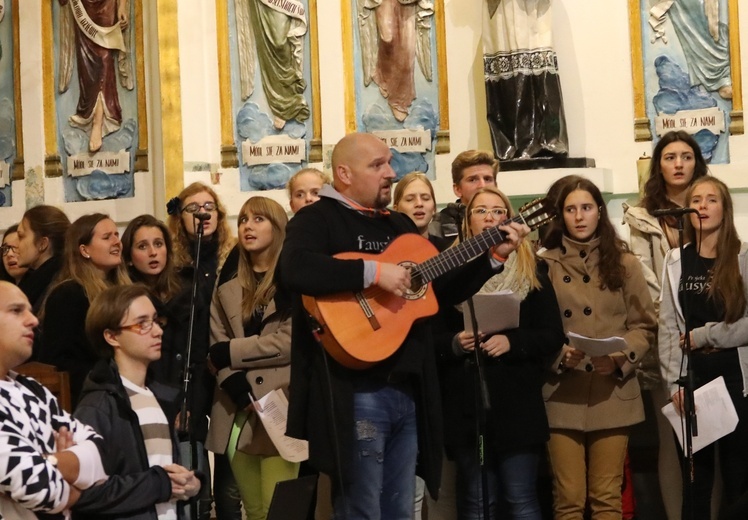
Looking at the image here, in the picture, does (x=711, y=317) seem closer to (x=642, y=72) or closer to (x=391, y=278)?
(x=391, y=278)

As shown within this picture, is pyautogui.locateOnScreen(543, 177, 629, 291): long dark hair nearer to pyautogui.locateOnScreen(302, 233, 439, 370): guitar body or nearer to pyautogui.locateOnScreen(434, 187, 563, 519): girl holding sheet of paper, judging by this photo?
pyautogui.locateOnScreen(434, 187, 563, 519): girl holding sheet of paper

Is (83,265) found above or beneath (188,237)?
beneath

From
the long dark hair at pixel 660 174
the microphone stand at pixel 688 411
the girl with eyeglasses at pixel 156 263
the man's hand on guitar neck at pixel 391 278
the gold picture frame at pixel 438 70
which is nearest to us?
the man's hand on guitar neck at pixel 391 278

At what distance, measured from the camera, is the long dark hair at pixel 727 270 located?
16.0 feet

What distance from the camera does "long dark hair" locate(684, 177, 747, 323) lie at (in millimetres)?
4891

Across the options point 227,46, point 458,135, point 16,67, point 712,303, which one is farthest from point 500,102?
point 16,67

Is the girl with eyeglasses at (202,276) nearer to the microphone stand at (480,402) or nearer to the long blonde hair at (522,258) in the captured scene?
the long blonde hair at (522,258)

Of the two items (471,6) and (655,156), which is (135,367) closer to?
(655,156)

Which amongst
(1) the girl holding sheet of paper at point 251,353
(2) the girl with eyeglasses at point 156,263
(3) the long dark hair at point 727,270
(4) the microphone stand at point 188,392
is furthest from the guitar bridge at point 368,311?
(3) the long dark hair at point 727,270

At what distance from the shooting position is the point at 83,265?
5.17m

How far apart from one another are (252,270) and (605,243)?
1.53 m

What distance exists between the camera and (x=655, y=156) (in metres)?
5.80

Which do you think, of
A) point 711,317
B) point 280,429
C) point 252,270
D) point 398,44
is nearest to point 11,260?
point 252,270

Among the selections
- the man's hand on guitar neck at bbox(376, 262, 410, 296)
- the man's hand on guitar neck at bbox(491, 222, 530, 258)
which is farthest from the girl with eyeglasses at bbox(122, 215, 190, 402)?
the man's hand on guitar neck at bbox(491, 222, 530, 258)
